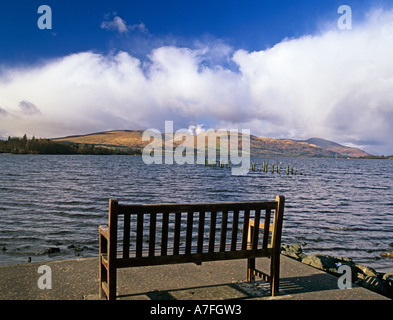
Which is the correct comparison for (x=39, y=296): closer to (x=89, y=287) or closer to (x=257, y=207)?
(x=89, y=287)

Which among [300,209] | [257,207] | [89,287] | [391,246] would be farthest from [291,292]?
[300,209]

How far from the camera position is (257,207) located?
505 centimetres

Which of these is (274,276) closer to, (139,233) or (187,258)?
(187,258)

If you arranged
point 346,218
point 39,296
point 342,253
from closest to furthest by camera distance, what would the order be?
point 39,296 < point 342,253 < point 346,218

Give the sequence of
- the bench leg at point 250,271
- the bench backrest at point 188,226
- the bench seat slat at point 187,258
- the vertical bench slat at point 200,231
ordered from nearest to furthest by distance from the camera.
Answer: the bench backrest at point 188,226, the bench seat slat at point 187,258, the vertical bench slat at point 200,231, the bench leg at point 250,271

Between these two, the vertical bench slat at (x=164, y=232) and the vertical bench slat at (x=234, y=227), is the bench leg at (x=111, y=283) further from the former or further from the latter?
the vertical bench slat at (x=234, y=227)

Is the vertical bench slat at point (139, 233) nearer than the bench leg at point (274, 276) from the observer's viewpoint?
Yes

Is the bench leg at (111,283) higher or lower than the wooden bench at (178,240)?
lower

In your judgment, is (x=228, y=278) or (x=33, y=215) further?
(x=33, y=215)

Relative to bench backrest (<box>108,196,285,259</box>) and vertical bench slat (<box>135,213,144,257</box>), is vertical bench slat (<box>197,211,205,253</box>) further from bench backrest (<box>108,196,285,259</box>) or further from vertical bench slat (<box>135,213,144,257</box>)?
vertical bench slat (<box>135,213,144,257</box>)

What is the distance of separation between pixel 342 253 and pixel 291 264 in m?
6.61

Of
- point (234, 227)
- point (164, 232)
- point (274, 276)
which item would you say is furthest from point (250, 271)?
point (164, 232)

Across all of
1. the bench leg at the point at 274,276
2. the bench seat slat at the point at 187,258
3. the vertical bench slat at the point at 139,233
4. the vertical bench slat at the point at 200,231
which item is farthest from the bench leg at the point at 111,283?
the bench leg at the point at 274,276

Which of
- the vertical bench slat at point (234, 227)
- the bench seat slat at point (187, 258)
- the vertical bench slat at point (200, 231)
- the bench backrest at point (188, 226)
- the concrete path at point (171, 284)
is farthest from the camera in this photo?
the concrete path at point (171, 284)
